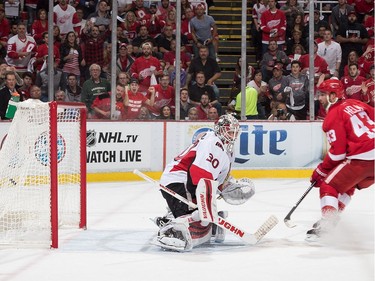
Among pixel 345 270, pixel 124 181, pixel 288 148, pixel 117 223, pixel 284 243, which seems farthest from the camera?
pixel 288 148

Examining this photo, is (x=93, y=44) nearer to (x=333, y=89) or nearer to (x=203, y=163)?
(x=333, y=89)

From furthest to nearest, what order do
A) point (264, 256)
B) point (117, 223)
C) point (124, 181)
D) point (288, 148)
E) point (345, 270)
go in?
point (288, 148) < point (124, 181) < point (117, 223) < point (264, 256) < point (345, 270)

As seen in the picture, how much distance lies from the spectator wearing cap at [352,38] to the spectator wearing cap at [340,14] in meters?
0.06

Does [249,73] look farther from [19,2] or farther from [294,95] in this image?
[19,2]

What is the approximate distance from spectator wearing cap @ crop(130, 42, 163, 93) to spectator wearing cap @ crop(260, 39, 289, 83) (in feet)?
4.18

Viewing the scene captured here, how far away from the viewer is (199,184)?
526 centimetres

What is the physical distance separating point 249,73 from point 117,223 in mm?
4051

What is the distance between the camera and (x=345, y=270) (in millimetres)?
4875

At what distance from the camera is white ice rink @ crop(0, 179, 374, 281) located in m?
4.71

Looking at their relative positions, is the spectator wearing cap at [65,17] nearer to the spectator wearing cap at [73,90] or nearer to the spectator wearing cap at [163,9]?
the spectator wearing cap at [73,90]

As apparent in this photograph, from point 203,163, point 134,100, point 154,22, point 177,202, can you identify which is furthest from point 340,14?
point 203,163

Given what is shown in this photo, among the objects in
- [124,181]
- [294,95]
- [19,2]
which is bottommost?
[124,181]

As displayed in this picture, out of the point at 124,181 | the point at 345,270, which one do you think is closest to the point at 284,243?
the point at 345,270

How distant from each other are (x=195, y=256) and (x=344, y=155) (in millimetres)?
1157
